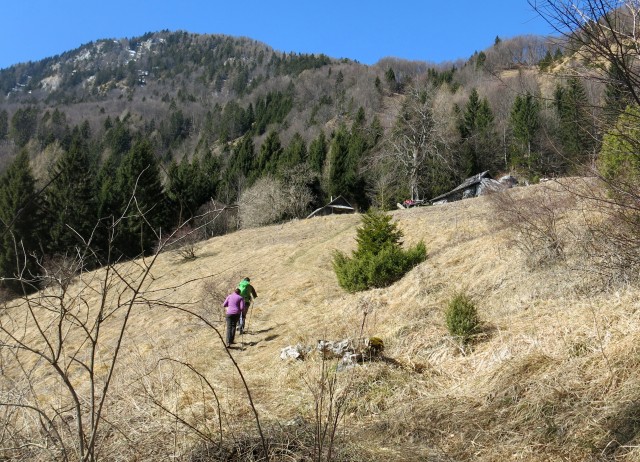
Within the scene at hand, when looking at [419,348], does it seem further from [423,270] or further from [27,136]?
[27,136]

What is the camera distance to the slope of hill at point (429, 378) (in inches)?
124

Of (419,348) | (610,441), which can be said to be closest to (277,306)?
(419,348)

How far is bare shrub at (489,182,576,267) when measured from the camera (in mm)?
8367

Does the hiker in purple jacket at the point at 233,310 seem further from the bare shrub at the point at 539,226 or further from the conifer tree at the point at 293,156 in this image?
the conifer tree at the point at 293,156

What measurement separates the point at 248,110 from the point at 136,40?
13322 cm

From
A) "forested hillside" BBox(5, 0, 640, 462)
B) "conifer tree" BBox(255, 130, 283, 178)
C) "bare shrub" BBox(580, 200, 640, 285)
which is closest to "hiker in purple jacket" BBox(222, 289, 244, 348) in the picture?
"forested hillside" BBox(5, 0, 640, 462)

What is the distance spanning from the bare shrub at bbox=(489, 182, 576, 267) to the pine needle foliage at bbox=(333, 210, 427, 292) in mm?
2562

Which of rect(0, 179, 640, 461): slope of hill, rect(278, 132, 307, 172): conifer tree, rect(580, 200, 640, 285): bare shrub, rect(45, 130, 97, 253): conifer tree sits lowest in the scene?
rect(0, 179, 640, 461): slope of hill

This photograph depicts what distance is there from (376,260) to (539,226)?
3.79 metres

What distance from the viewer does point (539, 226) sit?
30.2 ft

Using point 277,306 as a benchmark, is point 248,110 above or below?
above

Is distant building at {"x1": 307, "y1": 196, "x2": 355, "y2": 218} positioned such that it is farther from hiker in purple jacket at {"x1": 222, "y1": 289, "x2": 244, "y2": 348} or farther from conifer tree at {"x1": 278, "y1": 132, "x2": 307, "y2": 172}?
hiker in purple jacket at {"x1": 222, "y1": 289, "x2": 244, "y2": 348}

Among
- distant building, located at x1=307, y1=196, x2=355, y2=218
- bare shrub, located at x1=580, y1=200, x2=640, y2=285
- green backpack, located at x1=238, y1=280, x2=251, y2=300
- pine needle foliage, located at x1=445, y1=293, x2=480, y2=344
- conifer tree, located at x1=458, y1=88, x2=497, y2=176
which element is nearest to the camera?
bare shrub, located at x1=580, y1=200, x2=640, y2=285

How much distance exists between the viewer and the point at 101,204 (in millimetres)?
32938
